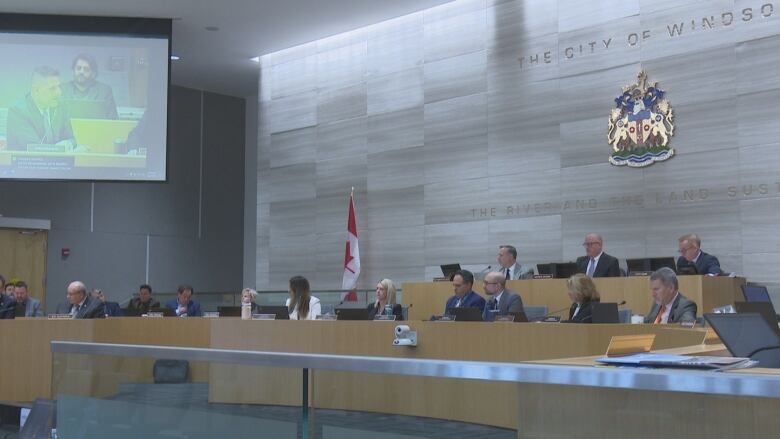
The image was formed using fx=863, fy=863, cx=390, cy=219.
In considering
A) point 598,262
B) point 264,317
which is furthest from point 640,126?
point 264,317

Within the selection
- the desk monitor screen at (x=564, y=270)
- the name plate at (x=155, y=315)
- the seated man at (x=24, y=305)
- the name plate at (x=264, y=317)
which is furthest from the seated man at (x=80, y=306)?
the desk monitor screen at (x=564, y=270)

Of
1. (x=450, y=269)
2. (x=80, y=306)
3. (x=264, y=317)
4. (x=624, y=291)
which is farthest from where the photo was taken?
(x=450, y=269)

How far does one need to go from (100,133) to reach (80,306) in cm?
358

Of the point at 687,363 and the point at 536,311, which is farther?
the point at 536,311

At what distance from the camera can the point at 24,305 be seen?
29.6ft

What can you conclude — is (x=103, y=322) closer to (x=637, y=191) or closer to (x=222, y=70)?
(x=637, y=191)

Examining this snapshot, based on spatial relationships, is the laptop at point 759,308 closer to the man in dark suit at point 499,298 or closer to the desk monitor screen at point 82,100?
the man in dark suit at point 499,298

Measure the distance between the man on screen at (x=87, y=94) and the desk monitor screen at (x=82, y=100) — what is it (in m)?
0.01

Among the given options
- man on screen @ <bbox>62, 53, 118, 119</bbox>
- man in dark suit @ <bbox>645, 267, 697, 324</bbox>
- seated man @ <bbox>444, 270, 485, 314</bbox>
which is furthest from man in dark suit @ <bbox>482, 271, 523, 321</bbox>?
man on screen @ <bbox>62, 53, 118, 119</bbox>

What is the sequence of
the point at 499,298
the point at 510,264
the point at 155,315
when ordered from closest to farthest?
the point at 499,298 < the point at 510,264 < the point at 155,315

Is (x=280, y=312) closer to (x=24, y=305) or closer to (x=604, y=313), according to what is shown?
(x=24, y=305)

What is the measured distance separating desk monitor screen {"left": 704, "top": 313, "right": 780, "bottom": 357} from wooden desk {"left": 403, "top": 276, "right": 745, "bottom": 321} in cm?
459

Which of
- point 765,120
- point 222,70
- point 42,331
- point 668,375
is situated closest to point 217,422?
point 668,375

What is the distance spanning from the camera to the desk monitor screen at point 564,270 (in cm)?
841
